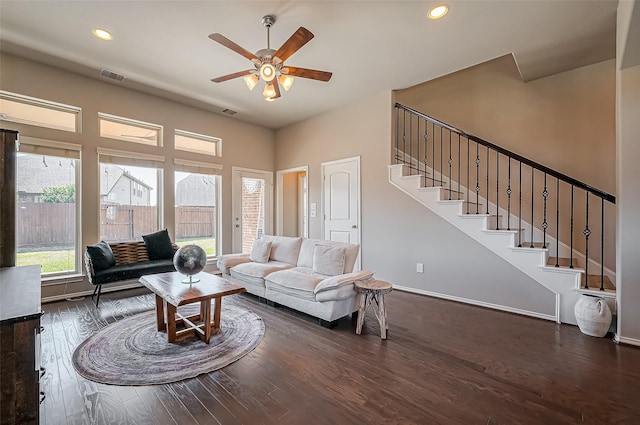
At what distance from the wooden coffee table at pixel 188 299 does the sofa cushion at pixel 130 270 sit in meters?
1.06

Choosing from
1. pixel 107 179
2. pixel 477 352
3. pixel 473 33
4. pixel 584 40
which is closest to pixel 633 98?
pixel 584 40

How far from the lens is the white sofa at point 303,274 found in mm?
2959

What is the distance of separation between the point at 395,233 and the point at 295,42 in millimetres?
3157

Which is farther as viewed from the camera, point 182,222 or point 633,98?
point 182,222

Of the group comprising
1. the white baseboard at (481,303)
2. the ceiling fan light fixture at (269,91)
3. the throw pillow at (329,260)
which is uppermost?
the ceiling fan light fixture at (269,91)

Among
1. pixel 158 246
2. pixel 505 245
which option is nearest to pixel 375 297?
pixel 505 245

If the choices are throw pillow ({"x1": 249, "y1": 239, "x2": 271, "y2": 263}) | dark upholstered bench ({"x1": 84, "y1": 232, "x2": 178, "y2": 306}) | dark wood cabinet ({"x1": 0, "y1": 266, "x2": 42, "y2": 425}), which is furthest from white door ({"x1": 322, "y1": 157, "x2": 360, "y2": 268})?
dark wood cabinet ({"x1": 0, "y1": 266, "x2": 42, "y2": 425})

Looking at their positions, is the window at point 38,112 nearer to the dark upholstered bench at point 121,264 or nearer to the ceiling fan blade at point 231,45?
the dark upholstered bench at point 121,264

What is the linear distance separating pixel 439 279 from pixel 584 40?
3.35m

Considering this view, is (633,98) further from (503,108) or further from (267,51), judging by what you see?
(267,51)

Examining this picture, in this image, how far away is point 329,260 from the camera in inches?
137

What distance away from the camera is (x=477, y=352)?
8.07 ft

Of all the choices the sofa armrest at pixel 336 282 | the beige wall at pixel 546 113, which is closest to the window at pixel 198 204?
the sofa armrest at pixel 336 282

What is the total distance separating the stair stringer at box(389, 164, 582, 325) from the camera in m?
3.06
